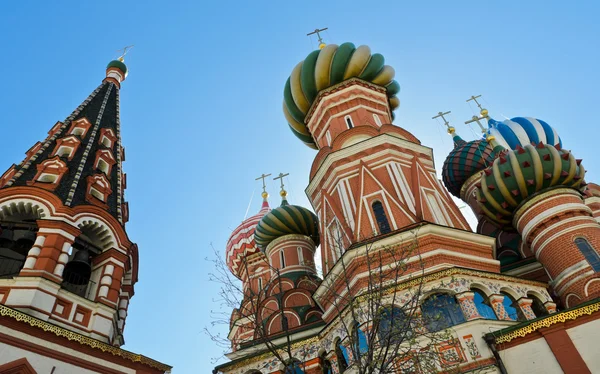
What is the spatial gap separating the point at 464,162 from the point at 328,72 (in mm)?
7113

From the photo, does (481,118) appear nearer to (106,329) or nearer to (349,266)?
(349,266)

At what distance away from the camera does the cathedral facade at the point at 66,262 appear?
9133mm

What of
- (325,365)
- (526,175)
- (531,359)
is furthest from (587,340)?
(325,365)

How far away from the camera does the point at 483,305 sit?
10.2 meters

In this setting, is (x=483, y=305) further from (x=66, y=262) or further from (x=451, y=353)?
(x=66, y=262)

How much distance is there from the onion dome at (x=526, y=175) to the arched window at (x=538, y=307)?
2.77m

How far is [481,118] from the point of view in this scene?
23.8m

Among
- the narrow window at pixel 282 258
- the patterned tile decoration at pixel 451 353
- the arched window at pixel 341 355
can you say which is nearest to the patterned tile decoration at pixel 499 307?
the patterned tile decoration at pixel 451 353

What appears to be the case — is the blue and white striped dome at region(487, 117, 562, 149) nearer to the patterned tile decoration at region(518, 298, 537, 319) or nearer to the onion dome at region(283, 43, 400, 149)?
the onion dome at region(283, 43, 400, 149)

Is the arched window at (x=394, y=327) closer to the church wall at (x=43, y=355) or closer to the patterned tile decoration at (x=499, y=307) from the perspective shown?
the patterned tile decoration at (x=499, y=307)

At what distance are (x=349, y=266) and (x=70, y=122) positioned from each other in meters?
11.0

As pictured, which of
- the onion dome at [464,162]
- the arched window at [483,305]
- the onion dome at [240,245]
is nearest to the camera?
the arched window at [483,305]

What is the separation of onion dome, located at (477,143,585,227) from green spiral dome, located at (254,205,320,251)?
26.5 feet

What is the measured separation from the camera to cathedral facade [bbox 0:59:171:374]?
9.13m
